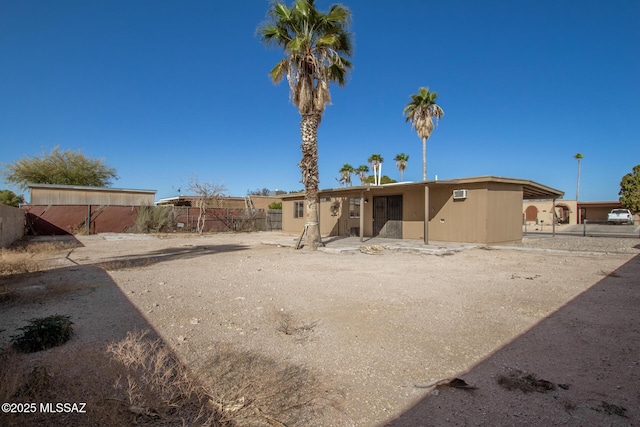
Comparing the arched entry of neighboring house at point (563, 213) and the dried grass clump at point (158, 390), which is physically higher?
the arched entry of neighboring house at point (563, 213)

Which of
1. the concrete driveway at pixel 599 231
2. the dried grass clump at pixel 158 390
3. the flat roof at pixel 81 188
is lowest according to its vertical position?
the dried grass clump at pixel 158 390

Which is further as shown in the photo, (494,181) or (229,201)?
(229,201)

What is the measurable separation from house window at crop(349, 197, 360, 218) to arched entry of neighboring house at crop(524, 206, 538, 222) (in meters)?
26.6

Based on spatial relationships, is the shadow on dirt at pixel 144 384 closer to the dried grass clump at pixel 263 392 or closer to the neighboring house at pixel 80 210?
the dried grass clump at pixel 263 392

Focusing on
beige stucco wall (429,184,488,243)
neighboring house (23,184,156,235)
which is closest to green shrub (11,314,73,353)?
beige stucco wall (429,184,488,243)

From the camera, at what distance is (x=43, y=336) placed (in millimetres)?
3672

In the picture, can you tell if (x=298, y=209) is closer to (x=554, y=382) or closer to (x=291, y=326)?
(x=291, y=326)

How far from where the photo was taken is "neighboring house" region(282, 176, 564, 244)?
1438 centimetres

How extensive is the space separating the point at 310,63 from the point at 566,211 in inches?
1580

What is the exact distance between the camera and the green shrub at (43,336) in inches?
140

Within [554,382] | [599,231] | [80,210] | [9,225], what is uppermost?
[80,210]

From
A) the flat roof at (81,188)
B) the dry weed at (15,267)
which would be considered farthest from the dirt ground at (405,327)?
the flat roof at (81,188)

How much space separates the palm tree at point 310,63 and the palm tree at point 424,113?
14.6 m

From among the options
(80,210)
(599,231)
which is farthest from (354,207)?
(599,231)
